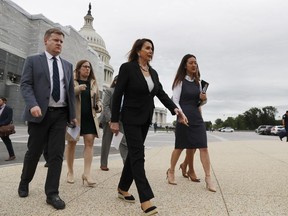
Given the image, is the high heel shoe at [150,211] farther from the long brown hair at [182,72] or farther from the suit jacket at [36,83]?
the long brown hair at [182,72]

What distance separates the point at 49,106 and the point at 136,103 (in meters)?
1.04

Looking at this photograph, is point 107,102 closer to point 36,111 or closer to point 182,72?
point 182,72

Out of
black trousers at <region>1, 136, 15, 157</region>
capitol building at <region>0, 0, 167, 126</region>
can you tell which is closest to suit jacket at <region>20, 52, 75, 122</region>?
black trousers at <region>1, 136, 15, 157</region>

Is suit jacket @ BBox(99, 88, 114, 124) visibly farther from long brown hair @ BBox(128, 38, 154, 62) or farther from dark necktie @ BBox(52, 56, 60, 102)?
long brown hair @ BBox(128, 38, 154, 62)

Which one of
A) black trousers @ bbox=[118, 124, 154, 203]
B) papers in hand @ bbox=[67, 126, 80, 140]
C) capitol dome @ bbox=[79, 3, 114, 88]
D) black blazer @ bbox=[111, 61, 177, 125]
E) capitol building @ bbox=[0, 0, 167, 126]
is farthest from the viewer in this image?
capitol dome @ bbox=[79, 3, 114, 88]

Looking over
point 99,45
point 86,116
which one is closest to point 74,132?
point 86,116

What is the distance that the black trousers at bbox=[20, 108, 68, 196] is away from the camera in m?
3.22

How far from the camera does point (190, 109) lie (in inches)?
164

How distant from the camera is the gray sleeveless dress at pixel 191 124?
4086mm

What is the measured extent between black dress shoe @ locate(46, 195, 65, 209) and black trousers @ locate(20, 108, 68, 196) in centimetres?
16

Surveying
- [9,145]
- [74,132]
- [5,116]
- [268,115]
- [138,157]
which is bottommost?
[9,145]

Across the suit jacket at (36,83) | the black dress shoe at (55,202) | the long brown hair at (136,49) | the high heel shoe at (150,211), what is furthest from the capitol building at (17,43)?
the high heel shoe at (150,211)

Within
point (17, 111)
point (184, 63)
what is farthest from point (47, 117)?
point (17, 111)

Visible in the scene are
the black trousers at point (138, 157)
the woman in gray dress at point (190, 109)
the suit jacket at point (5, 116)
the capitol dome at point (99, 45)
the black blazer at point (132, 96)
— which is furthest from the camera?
the capitol dome at point (99, 45)
